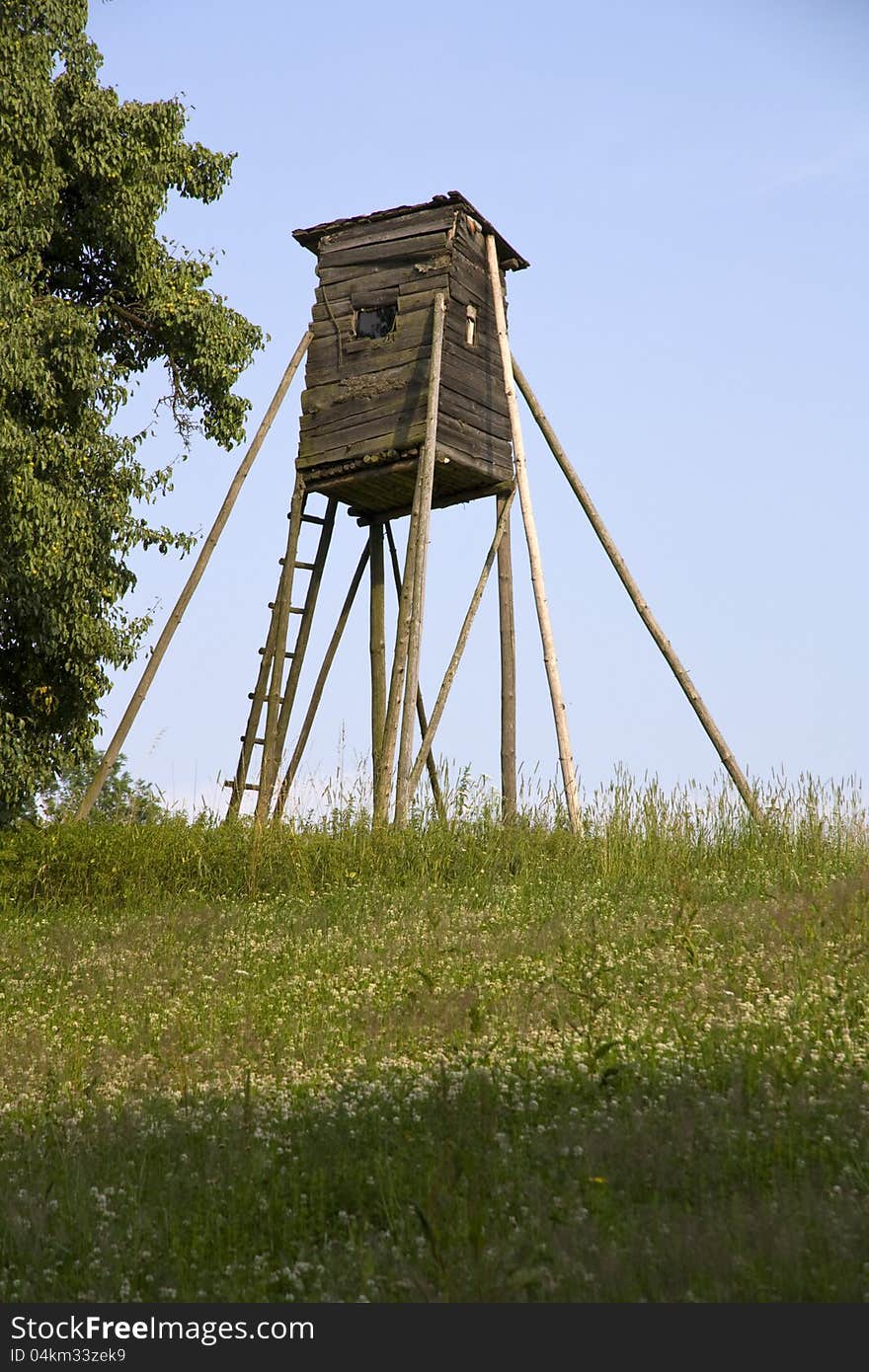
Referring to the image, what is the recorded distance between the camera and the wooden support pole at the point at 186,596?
15438 millimetres

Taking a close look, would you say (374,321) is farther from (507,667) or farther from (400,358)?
(507,667)

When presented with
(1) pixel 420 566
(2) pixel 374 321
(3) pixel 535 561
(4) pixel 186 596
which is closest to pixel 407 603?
(1) pixel 420 566

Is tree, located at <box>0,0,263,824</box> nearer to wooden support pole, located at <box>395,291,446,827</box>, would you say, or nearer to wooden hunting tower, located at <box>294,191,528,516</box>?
wooden hunting tower, located at <box>294,191,528,516</box>

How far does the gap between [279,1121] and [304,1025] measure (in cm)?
159

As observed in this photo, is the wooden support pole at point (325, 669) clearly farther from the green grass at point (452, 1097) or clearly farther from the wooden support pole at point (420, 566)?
the green grass at point (452, 1097)

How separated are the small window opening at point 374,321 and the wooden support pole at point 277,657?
2.19 meters

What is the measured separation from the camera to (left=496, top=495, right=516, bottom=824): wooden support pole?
1614 cm

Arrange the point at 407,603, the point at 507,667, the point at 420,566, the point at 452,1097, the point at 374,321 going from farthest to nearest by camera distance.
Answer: the point at 374,321 → the point at 507,667 → the point at 407,603 → the point at 420,566 → the point at 452,1097

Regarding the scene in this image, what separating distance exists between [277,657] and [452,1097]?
11020 mm

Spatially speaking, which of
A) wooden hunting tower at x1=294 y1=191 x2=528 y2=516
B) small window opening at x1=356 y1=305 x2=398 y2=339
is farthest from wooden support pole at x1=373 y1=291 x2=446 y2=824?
small window opening at x1=356 y1=305 x2=398 y2=339

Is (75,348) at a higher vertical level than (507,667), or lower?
higher

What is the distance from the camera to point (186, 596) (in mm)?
15984

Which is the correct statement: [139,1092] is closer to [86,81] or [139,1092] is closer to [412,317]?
A: [412,317]

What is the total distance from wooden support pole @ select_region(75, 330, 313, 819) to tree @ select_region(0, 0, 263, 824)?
1.72m
